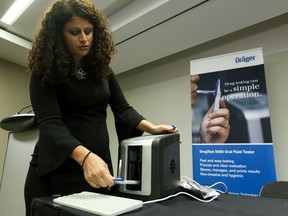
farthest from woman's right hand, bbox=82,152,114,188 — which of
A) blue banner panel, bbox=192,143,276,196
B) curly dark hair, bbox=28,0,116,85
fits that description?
blue banner panel, bbox=192,143,276,196

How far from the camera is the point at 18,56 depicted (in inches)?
122

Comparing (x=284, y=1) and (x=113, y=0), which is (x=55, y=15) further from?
(x=284, y=1)

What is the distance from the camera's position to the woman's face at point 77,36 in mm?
826

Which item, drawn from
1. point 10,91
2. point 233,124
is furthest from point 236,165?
point 10,91

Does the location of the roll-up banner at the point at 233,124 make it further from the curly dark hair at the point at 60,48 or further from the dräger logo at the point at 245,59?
the curly dark hair at the point at 60,48

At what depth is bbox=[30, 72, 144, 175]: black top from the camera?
66cm

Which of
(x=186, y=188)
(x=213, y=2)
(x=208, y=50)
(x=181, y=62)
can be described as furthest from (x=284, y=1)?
(x=186, y=188)

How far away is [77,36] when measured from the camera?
0.83 meters

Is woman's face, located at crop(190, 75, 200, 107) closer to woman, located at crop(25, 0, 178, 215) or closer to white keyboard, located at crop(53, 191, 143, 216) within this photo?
woman, located at crop(25, 0, 178, 215)

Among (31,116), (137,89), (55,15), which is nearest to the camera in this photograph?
(55,15)

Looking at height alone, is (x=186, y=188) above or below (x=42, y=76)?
below

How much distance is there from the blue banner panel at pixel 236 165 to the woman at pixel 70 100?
133 cm

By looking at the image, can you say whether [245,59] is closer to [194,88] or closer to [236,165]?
[194,88]

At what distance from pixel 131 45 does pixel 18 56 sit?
1.59 metres
